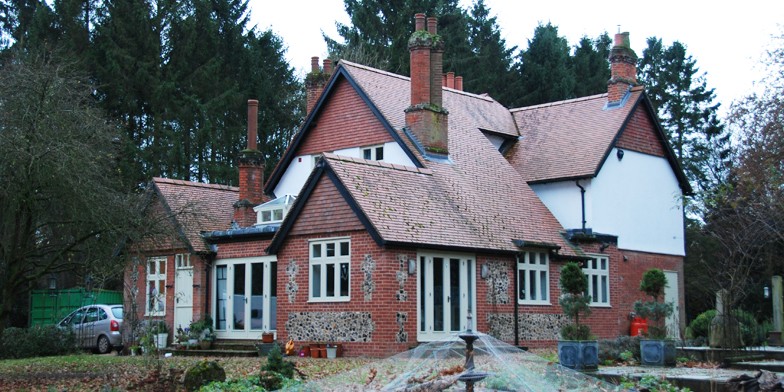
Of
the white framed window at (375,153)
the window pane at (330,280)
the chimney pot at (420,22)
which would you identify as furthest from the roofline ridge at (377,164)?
the chimney pot at (420,22)

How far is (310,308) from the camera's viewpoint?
23344 mm

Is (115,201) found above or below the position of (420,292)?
above

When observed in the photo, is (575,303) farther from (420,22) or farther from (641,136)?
(641,136)

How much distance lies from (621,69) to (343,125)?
9.38 m

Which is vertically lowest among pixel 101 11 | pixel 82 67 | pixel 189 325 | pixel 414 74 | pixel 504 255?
pixel 189 325

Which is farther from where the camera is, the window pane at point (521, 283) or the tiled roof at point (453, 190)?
the window pane at point (521, 283)

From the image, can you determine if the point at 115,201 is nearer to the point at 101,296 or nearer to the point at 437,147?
the point at 437,147

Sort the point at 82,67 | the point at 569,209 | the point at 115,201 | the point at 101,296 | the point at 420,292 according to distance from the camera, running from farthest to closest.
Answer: the point at 82,67, the point at 101,296, the point at 569,209, the point at 420,292, the point at 115,201

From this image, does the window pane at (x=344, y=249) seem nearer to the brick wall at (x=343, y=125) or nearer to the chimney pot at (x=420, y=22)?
the brick wall at (x=343, y=125)

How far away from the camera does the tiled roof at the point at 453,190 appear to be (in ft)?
74.5

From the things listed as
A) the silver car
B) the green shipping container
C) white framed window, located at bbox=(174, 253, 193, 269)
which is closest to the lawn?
white framed window, located at bbox=(174, 253, 193, 269)

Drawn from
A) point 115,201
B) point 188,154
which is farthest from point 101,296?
point 115,201

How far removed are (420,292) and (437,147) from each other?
575 cm

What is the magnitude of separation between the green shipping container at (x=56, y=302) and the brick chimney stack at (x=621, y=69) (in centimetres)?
1896
